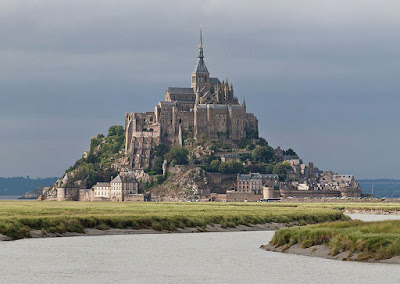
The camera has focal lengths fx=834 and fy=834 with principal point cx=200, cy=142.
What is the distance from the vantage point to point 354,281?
40219 mm

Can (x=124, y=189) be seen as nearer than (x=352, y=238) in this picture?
No

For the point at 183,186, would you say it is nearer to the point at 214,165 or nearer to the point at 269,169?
the point at 214,165

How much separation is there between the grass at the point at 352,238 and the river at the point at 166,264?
1206 mm

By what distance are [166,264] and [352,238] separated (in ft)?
35.5

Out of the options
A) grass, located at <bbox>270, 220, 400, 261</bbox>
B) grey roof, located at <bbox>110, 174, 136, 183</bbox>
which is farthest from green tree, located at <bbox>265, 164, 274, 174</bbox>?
grass, located at <bbox>270, 220, 400, 261</bbox>

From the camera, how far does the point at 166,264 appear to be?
47.6 m

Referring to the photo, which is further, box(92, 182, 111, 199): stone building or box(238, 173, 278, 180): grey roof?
box(238, 173, 278, 180): grey roof

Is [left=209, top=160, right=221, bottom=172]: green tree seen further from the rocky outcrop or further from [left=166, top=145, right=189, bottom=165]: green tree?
[left=166, top=145, right=189, bottom=165]: green tree

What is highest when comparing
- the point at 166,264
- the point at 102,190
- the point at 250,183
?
the point at 250,183

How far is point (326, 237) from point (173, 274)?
12256 mm

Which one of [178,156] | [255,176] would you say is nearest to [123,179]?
[178,156]

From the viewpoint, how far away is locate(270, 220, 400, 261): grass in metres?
45.3

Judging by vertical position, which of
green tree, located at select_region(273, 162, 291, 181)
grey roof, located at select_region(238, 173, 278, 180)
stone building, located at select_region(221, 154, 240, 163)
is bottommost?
grey roof, located at select_region(238, 173, 278, 180)

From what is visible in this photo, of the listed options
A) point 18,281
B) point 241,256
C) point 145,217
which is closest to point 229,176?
point 145,217
